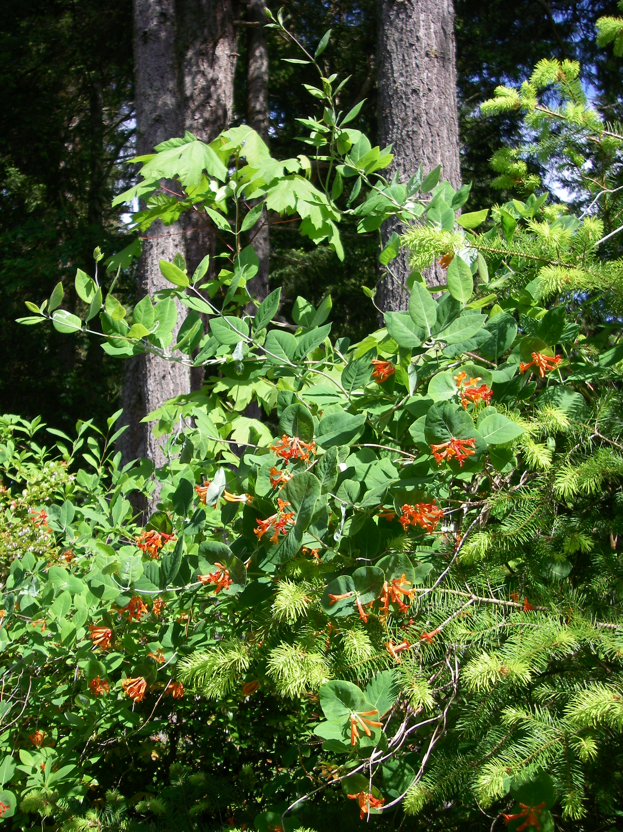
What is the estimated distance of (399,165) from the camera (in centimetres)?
311

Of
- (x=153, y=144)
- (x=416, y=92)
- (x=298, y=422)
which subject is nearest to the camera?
(x=298, y=422)

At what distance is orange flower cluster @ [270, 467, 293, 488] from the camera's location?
1194 millimetres

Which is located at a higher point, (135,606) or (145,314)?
(145,314)

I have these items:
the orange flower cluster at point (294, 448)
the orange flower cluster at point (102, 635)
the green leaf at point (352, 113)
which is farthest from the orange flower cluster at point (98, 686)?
the green leaf at point (352, 113)

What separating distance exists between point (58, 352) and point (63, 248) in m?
3.54

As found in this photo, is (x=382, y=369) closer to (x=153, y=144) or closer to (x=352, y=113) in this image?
(x=352, y=113)

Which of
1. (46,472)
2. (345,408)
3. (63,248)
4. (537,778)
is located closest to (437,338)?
(345,408)

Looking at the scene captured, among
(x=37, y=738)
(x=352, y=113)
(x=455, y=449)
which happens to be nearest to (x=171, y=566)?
(x=455, y=449)

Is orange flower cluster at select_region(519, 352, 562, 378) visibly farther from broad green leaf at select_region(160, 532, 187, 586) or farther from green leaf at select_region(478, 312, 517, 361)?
broad green leaf at select_region(160, 532, 187, 586)

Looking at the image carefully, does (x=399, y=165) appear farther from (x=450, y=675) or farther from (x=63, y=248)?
(x=63, y=248)

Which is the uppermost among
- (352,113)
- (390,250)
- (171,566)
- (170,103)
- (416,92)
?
(170,103)

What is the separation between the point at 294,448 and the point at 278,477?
0.07 meters

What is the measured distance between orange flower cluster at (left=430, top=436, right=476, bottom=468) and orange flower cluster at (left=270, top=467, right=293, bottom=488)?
10.8 inches

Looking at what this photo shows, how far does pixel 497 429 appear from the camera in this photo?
112 centimetres
